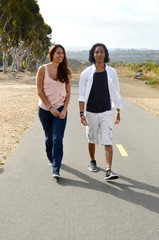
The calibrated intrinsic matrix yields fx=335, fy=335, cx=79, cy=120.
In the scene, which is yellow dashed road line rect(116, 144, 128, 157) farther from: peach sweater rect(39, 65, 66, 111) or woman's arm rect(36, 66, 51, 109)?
woman's arm rect(36, 66, 51, 109)

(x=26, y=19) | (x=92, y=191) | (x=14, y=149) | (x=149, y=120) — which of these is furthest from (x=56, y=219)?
(x=26, y=19)

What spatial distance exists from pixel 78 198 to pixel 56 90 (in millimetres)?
1703

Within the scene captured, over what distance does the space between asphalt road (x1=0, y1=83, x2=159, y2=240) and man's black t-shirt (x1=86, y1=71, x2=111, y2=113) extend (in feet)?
3.51

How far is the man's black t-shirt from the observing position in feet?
16.4

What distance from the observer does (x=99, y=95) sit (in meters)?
5.04

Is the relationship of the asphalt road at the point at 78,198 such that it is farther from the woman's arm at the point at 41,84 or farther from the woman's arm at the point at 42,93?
the woman's arm at the point at 41,84

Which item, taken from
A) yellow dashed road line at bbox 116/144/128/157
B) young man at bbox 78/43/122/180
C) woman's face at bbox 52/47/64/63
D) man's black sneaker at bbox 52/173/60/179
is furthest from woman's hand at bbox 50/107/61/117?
yellow dashed road line at bbox 116/144/128/157

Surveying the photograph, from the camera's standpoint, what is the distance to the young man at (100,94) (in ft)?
16.4

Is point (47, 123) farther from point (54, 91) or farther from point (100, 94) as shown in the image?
point (100, 94)

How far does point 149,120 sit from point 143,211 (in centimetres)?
816

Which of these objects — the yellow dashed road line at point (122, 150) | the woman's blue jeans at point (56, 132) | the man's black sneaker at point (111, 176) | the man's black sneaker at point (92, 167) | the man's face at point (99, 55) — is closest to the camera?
the man's black sneaker at point (111, 176)

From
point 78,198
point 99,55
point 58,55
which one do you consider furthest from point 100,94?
point 78,198

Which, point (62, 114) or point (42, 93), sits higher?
point (42, 93)

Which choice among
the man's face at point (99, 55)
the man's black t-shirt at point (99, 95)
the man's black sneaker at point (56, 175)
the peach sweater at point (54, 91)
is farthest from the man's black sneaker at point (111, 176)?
the man's face at point (99, 55)
